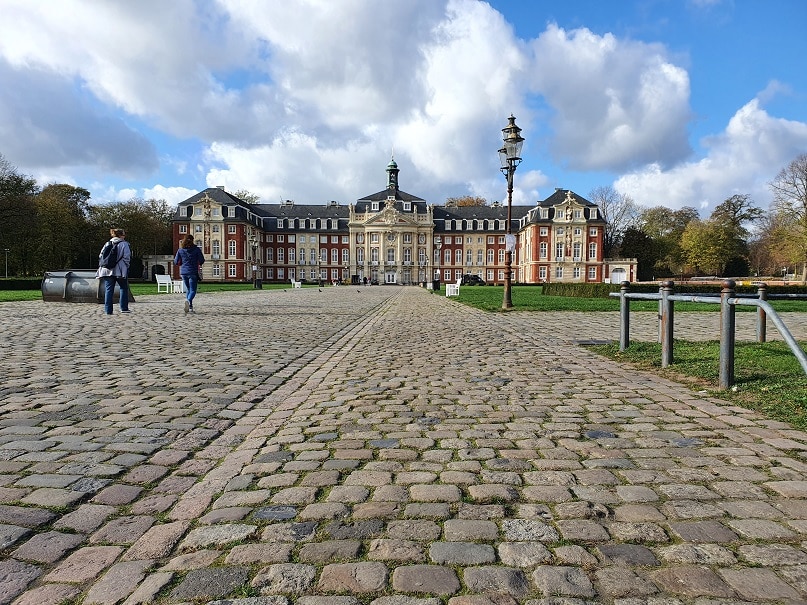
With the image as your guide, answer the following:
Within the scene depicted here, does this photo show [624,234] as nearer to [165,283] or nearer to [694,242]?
[694,242]

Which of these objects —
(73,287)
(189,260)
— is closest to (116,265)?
(189,260)

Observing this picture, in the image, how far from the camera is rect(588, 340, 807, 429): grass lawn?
15.4 feet

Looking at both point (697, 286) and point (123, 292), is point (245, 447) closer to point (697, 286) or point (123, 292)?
point (123, 292)

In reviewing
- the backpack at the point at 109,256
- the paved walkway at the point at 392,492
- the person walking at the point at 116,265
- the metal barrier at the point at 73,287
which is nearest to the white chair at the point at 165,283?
the metal barrier at the point at 73,287

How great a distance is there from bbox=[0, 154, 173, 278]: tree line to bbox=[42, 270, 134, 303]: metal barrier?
3438cm

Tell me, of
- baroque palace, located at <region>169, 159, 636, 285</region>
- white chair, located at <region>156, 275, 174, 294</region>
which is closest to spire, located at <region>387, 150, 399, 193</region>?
baroque palace, located at <region>169, 159, 636, 285</region>

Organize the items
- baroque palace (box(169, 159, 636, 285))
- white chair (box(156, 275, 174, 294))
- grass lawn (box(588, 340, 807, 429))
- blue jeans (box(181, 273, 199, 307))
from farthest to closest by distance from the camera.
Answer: baroque palace (box(169, 159, 636, 285)), white chair (box(156, 275, 174, 294)), blue jeans (box(181, 273, 199, 307)), grass lawn (box(588, 340, 807, 429))

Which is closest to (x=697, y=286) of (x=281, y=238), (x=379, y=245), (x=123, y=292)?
(x=123, y=292)

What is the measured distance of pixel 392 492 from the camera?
2.88 m

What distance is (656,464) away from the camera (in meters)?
3.31

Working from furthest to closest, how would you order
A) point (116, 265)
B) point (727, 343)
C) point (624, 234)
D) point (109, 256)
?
point (624, 234) < point (116, 265) < point (109, 256) < point (727, 343)

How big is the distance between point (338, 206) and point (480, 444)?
344 ft

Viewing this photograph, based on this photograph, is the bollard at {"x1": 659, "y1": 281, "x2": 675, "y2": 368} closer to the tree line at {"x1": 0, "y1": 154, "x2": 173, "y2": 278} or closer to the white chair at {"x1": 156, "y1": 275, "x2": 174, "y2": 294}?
the white chair at {"x1": 156, "y1": 275, "x2": 174, "y2": 294}

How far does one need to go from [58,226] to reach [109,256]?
5586 centimetres
